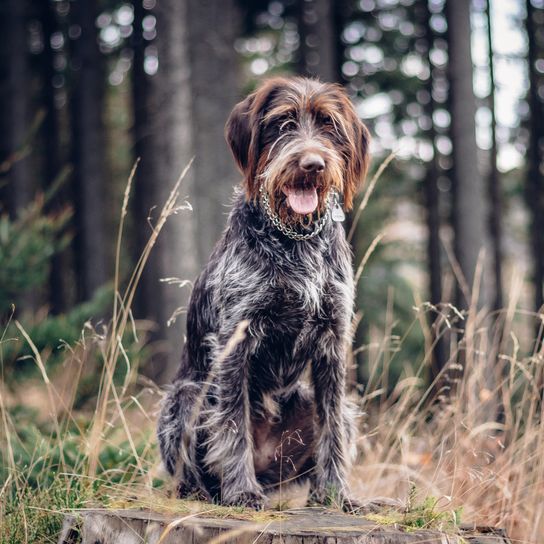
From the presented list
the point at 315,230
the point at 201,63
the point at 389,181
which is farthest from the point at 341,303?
the point at 389,181

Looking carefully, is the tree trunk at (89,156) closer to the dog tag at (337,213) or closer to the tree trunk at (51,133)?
the tree trunk at (51,133)

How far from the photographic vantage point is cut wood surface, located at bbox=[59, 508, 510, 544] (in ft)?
8.23

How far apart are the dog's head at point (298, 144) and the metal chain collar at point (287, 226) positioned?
4 cm

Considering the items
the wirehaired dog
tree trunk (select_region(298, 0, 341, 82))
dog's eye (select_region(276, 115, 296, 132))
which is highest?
tree trunk (select_region(298, 0, 341, 82))

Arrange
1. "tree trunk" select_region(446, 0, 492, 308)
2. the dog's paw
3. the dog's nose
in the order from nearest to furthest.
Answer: the dog's nose, the dog's paw, "tree trunk" select_region(446, 0, 492, 308)

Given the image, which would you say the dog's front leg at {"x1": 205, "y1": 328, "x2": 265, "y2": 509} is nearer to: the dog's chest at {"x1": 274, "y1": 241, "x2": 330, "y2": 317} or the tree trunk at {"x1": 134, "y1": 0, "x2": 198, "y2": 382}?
the dog's chest at {"x1": 274, "y1": 241, "x2": 330, "y2": 317}

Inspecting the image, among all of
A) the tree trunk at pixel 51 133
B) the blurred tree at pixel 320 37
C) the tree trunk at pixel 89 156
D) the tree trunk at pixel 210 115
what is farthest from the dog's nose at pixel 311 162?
the tree trunk at pixel 51 133

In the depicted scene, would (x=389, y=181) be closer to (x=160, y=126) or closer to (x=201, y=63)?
(x=201, y=63)

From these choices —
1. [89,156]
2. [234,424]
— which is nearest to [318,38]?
[89,156]

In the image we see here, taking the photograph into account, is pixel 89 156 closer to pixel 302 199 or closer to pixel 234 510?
pixel 302 199

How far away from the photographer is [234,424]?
314 centimetres

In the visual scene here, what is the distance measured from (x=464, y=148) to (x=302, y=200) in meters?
7.76

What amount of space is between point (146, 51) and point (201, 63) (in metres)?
3.89

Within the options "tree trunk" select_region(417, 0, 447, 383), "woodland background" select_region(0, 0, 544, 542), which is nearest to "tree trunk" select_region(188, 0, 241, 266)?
"woodland background" select_region(0, 0, 544, 542)
